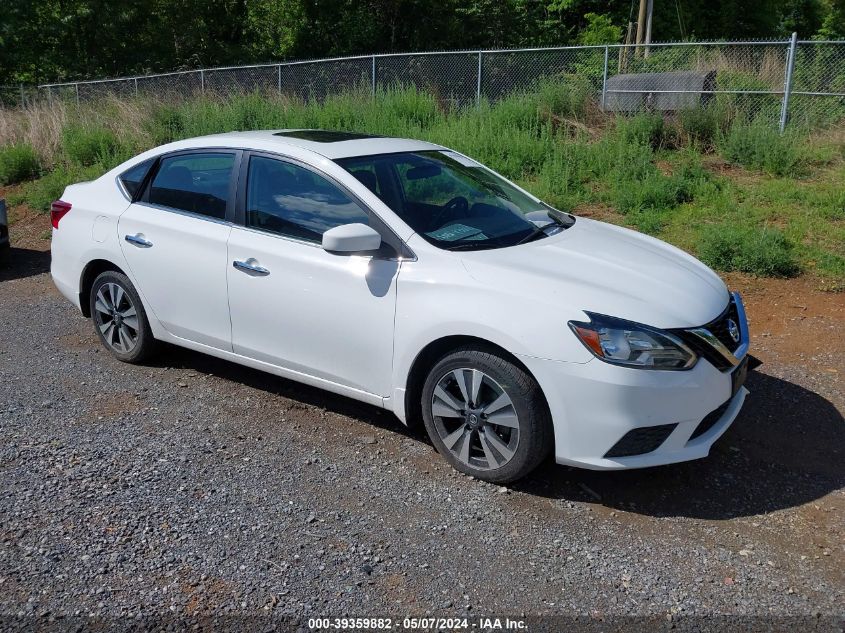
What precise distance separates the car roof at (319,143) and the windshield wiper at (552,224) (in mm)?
984

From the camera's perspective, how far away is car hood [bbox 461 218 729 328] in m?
3.92

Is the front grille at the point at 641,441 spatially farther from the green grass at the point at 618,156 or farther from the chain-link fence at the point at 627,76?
the chain-link fence at the point at 627,76

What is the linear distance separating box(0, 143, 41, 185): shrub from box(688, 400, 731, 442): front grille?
542 inches

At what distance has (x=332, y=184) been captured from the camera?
470cm

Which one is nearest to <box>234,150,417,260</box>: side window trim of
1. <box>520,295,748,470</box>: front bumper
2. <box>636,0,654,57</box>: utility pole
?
<box>520,295,748,470</box>: front bumper

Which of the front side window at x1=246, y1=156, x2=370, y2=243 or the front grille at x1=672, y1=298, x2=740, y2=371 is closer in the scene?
the front grille at x1=672, y1=298, x2=740, y2=371

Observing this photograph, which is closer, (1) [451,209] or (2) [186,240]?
(1) [451,209]

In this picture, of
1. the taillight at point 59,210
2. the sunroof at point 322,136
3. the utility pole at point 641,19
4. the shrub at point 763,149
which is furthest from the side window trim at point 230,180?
the utility pole at point 641,19

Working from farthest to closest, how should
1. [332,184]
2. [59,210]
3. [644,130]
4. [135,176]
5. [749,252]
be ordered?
[644,130] → [749,252] → [59,210] → [135,176] → [332,184]

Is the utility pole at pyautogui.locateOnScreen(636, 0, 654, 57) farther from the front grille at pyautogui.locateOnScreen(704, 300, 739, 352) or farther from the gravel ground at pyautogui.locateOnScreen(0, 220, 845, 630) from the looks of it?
the front grille at pyautogui.locateOnScreen(704, 300, 739, 352)

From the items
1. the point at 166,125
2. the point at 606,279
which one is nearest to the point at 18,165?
the point at 166,125

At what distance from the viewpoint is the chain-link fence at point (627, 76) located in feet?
37.0

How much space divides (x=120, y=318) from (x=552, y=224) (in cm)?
313

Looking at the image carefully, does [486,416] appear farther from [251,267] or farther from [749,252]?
[749,252]
